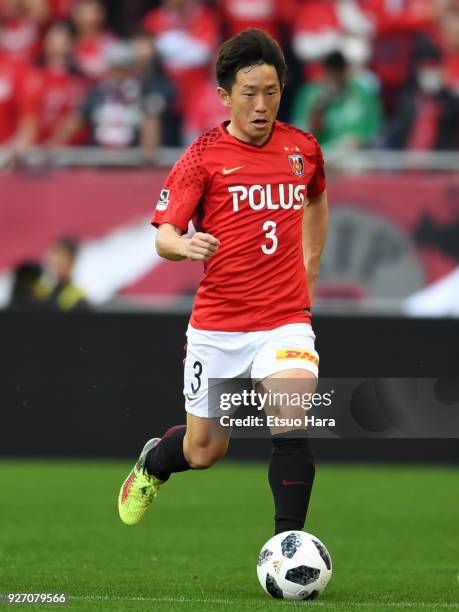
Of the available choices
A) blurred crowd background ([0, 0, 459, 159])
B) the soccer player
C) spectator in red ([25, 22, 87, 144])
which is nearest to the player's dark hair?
the soccer player

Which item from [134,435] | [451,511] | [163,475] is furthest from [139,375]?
[163,475]

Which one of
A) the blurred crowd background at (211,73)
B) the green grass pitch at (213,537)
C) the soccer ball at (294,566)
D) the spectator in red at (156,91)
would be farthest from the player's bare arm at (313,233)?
the spectator in red at (156,91)

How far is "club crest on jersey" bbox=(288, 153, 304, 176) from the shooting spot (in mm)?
6355

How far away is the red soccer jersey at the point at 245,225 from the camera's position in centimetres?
624

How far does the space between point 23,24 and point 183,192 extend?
969 cm

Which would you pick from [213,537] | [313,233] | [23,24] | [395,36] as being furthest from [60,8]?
[313,233]

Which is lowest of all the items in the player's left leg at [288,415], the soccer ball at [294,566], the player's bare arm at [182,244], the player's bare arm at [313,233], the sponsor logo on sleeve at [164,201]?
the soccer ball at [294,566]

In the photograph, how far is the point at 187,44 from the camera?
14680 mm

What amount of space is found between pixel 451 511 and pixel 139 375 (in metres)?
3.62

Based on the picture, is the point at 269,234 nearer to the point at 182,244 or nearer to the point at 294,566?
the point at 182,244

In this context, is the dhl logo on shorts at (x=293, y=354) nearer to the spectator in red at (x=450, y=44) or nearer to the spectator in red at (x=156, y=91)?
the spectator in red at (x=156, y=91)

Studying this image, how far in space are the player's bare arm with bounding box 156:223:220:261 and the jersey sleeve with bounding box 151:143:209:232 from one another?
1.7 inches

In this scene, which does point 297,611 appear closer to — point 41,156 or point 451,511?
point 451,511

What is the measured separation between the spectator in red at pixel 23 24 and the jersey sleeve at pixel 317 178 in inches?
351
